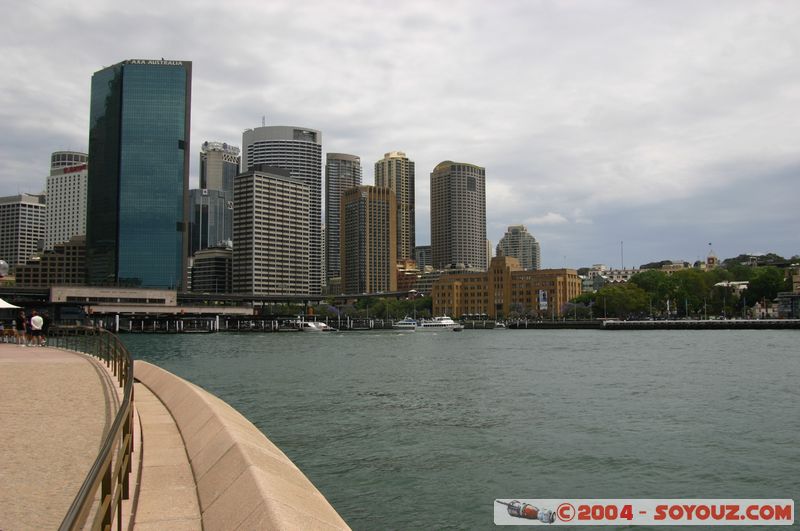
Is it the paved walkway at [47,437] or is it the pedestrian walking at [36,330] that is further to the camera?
the pedestrian walking at [36,330]

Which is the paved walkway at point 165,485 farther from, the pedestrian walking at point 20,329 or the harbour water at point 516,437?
the pedestrian walking at point 20,329

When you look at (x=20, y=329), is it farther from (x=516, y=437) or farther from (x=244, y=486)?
(x=244, y=486)

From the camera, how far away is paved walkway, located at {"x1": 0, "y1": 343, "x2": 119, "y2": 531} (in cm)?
849

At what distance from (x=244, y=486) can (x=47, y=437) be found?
20.3 ft

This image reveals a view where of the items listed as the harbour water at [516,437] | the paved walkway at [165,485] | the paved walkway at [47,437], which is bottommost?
the harbour water at [516,437]

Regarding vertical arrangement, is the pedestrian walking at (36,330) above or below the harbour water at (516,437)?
above

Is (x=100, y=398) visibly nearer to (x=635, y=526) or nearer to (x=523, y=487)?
(x=523, y=487)

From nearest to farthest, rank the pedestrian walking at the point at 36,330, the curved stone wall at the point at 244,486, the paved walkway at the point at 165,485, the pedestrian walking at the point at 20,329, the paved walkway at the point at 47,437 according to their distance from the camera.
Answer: the curved stone wall at the point at 244,486 < the paved walkway at the point at 165,485 < the paved walkway at the point at 47,437 < the pedestrian walking at the point at 36,330 < the pedestrian walking at the point at 20,329

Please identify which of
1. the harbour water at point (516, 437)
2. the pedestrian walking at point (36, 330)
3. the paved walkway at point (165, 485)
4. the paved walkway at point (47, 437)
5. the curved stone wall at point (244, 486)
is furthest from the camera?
the pedestrian walking at point (36, 330)

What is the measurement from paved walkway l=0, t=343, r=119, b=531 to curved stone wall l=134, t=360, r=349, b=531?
5.34 feet

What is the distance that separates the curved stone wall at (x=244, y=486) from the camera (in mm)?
7348

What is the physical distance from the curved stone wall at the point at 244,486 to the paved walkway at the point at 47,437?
5.34 feet

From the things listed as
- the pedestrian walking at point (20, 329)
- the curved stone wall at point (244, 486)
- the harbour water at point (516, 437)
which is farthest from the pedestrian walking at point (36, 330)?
the curved stone wall at point (244, 486)

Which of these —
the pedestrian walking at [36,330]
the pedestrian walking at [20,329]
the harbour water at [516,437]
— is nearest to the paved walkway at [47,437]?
the harbour water at [516,437]
